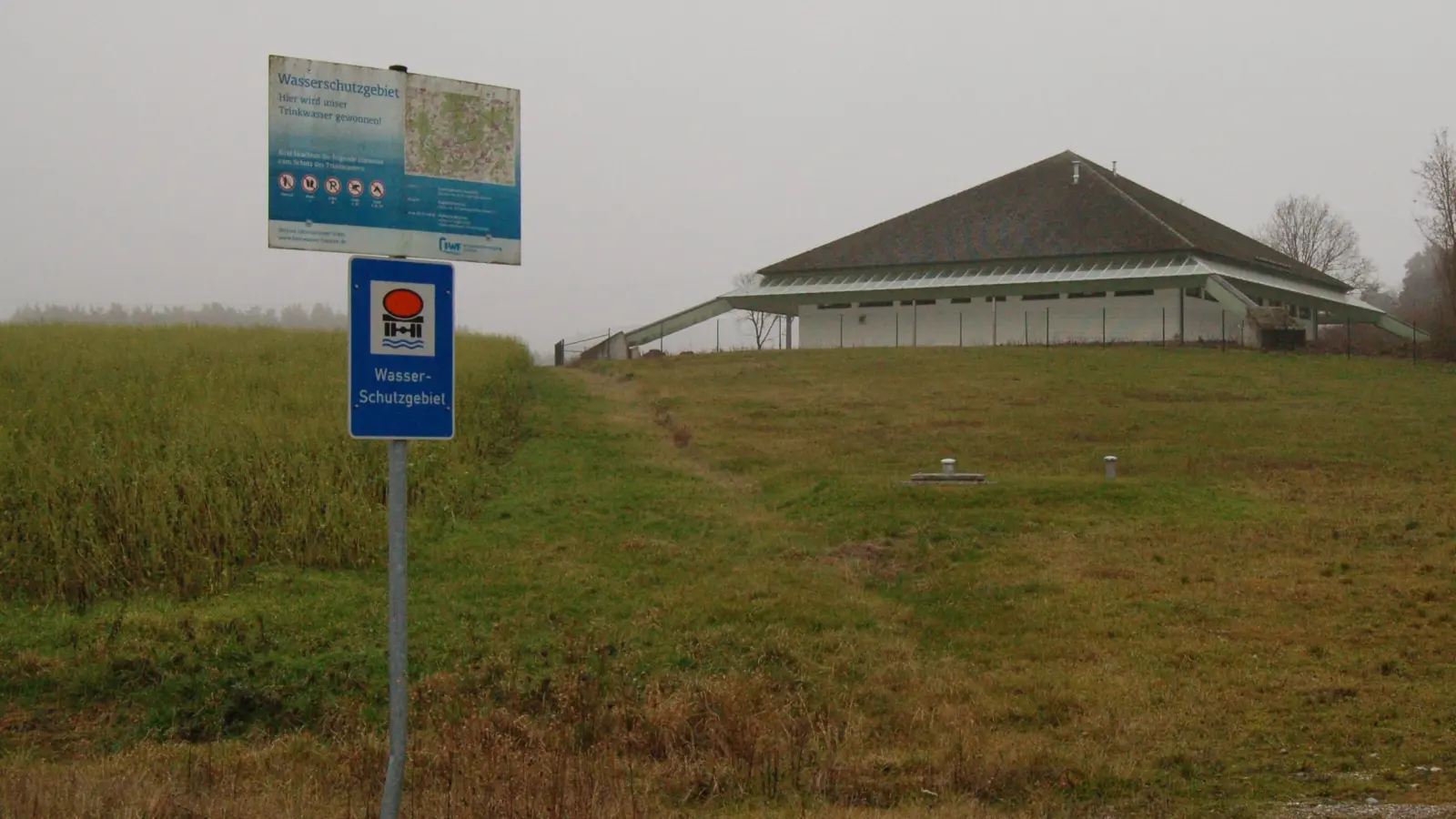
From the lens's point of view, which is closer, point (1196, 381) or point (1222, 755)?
point (1222, 755)

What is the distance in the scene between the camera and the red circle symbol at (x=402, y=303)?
485cm

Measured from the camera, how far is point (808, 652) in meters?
10.3

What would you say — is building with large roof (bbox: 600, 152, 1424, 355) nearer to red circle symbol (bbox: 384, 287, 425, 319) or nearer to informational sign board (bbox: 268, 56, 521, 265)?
informational sign board (bbox: 268, 56, 521, 265)

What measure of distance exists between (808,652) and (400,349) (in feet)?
20.6

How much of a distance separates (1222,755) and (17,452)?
14.4m

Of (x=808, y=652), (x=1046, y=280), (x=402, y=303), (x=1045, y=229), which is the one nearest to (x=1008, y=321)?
(x=1046, y=280)

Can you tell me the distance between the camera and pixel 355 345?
4.75 m

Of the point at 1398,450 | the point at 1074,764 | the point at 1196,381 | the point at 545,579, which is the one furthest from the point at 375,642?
the point at 1196,381

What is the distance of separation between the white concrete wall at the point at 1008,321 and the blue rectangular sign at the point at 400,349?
3986cm

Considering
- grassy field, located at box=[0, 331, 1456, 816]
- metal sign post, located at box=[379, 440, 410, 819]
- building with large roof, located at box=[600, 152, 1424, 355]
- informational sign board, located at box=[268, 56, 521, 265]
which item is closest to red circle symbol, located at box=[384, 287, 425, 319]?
informational sign board, located at box=[268, 56, 521, 265]

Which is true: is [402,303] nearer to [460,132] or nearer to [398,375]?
[398,375]

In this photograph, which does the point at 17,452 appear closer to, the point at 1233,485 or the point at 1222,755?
the point at 1222,755

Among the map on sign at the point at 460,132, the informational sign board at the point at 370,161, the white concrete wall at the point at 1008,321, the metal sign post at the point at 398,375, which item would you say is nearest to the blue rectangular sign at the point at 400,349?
the metal sign post at the point at 398,375

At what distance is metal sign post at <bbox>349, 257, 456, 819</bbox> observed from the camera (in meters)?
4.78
